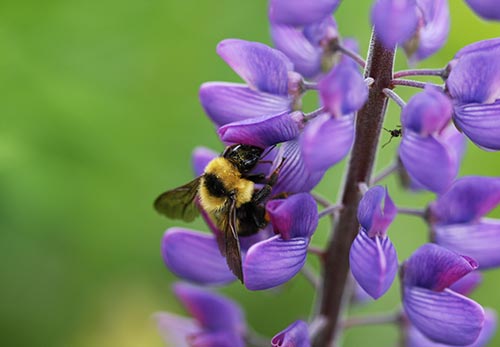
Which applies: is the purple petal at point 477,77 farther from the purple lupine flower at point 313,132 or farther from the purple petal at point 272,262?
the purple petal at point 272,262

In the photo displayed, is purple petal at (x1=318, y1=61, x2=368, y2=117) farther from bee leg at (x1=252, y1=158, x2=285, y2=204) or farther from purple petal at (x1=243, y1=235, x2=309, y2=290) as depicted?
purple petal at (x1=243, y1=235, x2=309, y2=290)

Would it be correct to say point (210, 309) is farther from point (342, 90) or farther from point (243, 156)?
point (342, 90)

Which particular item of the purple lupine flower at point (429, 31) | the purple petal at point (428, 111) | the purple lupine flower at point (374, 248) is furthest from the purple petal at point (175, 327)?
the purple petal at point (428, 111)

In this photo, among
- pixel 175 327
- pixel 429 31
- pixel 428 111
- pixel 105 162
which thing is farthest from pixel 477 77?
pixel 105 162

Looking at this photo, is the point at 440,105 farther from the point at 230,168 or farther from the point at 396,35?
the point at 230,168

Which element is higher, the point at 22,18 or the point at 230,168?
the point at 22,18

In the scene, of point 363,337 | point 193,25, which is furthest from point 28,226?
point 363,337

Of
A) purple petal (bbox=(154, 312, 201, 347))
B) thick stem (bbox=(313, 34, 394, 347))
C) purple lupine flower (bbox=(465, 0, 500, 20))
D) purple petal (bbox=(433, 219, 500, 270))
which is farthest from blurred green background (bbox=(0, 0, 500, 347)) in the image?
purple lupine flower (bbox=(465, 0, 500, 20))
